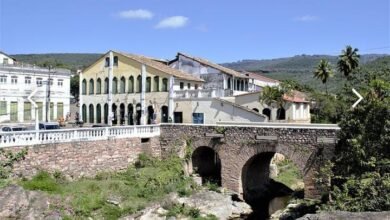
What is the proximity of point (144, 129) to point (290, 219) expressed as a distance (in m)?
12.6

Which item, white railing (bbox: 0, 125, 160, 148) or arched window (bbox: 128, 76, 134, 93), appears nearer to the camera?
white railing (bbox: 0, 125, 160, 148)

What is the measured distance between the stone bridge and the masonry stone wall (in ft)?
9.08

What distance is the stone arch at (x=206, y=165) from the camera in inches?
1326

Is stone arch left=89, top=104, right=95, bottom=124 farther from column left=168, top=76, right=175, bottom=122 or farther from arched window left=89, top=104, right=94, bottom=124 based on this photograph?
column left=168, top=76, right=175, bottom=122

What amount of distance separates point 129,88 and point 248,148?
60.1ft

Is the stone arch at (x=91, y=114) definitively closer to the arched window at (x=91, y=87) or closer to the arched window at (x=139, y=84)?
the arched window at (x=91, y=87)

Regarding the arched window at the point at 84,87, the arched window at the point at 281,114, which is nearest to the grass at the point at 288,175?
the arched window at the point at 281,114

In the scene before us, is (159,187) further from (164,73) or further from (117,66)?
(117,66)

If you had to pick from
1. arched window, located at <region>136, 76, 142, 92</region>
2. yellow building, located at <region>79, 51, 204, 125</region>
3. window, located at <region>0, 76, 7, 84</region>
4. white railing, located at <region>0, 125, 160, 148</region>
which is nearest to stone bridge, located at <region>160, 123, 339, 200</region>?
white railing, located at <region>0, 125, 160, 148</region>

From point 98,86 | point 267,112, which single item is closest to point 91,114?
point 98,86

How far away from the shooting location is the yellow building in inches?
1682

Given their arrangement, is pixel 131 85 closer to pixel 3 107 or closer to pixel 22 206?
pixel 3 107

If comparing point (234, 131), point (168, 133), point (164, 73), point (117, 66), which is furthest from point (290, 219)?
point (117, 66)

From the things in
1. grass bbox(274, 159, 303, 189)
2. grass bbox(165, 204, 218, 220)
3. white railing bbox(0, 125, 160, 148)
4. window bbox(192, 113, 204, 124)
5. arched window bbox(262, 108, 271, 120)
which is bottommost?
grass bbox(165, 204, 218, 220)
